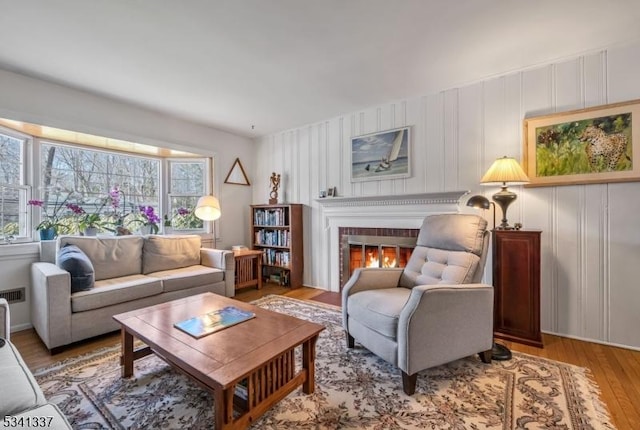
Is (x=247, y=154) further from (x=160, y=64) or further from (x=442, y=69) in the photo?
(x=442, y=69)

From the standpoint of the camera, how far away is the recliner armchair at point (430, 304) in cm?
171

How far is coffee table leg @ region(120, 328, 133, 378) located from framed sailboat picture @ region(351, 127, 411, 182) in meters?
2.75

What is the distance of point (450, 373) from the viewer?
6.23 feet

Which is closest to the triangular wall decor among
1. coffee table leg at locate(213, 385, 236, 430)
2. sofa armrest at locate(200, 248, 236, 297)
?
sofa armrest at locate(200, 248, 236, 297)

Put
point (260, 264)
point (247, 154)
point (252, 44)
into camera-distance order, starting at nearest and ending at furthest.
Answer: point (252, 44) → point (260, 264) → point (247, 154)

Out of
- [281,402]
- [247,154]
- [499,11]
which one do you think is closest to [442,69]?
[499,11]

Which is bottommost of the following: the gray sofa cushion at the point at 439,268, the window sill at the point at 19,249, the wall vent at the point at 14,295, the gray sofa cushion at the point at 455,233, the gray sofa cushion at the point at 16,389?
the wall vent at the point at 14,295

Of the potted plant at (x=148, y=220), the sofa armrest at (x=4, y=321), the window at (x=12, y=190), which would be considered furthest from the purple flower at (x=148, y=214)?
the sofa armrest at (x=4, y=321)

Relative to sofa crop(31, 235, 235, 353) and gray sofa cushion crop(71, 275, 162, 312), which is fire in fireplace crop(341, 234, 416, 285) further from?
gray sofa cushion crop(71, 275, 162, 312)

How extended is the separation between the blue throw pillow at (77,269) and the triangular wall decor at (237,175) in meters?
2.26

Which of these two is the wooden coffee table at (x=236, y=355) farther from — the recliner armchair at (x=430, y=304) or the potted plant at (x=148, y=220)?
the potted plant at (x=148, y=220)

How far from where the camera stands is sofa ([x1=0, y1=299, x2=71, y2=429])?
86cm

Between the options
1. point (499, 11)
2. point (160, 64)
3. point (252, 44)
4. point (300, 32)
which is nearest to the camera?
point (499, 11)

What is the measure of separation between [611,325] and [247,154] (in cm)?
471
